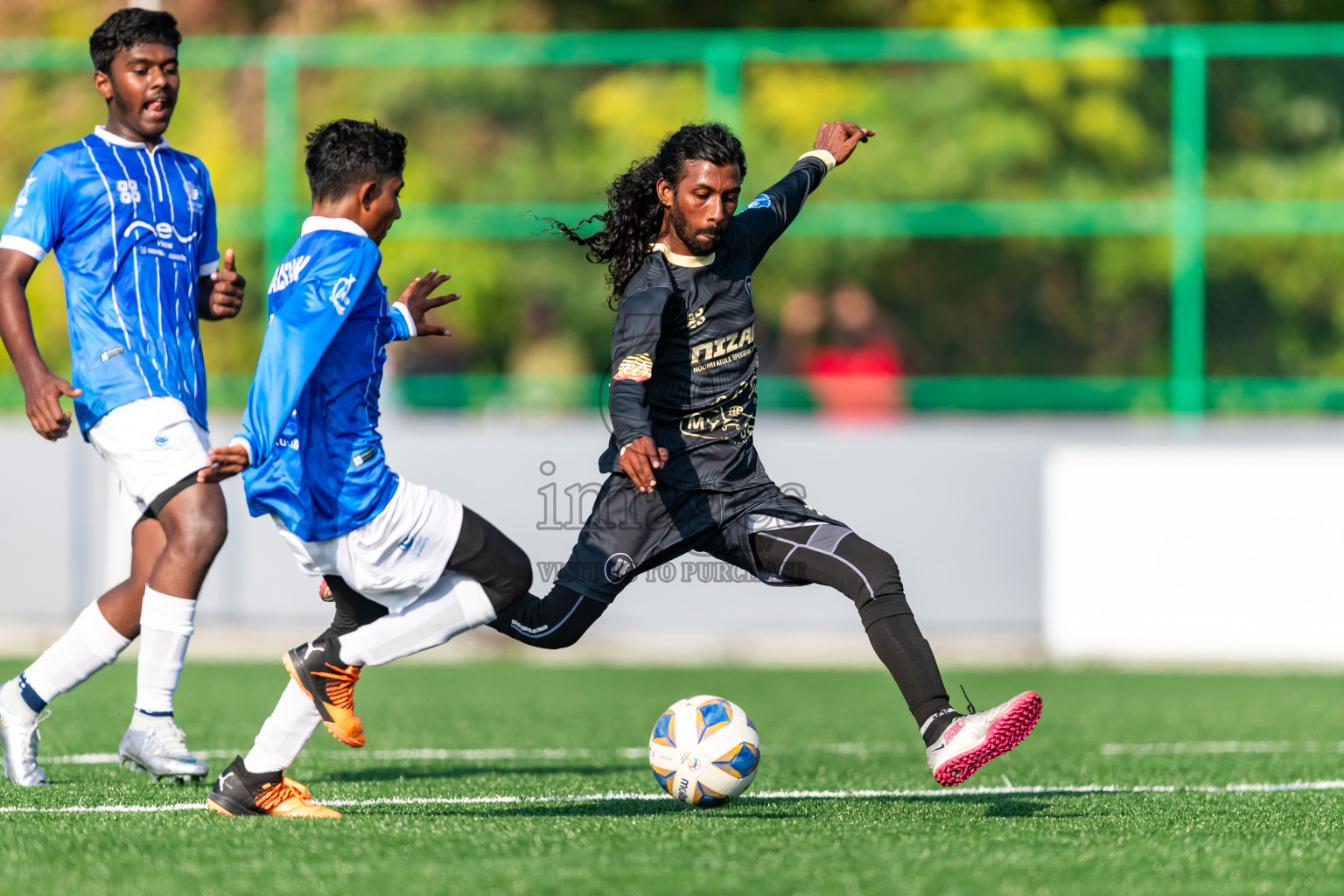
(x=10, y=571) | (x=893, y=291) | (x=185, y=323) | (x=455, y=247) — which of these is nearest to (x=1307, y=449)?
(x=893, y=291)

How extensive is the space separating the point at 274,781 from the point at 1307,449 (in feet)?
23.5

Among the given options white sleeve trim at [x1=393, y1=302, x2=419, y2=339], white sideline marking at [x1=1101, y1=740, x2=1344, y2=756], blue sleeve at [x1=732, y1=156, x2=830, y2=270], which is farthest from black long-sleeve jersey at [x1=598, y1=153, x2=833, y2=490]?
white sideline marking at [x1=1101, y1=740, x2=1344, y2=756]

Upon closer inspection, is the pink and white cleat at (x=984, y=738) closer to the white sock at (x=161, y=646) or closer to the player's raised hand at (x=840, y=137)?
the player's raised hand at (x=840, y=137)

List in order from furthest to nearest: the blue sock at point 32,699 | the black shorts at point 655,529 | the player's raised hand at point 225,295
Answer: the player's raised hand at point 225,295 → the blue sock at point 32,699 → the black shorts at point 655,529

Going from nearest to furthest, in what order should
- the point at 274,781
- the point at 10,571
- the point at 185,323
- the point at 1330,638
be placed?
the point at 274,781 → the point at 185,323 → the point at 1330,638 → the point at 10,571

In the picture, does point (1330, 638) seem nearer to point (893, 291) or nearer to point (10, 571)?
point (893, 291)

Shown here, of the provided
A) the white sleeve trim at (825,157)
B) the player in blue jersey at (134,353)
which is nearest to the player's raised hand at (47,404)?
the player in blue jersey at (134,353)

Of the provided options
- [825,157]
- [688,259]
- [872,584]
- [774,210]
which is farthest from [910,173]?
[872,584]

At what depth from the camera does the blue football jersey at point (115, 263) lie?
5.25 m

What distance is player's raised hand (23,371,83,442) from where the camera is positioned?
4.97 m

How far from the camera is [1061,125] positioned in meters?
12.2

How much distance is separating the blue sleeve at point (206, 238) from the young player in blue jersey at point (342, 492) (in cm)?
111

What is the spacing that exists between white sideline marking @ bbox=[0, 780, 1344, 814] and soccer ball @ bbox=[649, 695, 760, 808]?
0.19 metres

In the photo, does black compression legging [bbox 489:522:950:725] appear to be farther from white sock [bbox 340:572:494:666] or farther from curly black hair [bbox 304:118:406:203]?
curly black hair [bbox 304:118:406:203]
